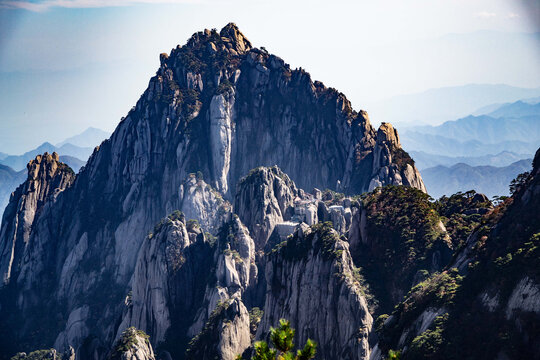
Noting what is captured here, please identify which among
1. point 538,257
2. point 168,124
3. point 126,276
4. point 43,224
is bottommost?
point 538,257

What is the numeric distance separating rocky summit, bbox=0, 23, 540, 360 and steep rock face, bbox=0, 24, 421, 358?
0.50 metres

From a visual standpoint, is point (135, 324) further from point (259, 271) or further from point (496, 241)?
point (496, 241)

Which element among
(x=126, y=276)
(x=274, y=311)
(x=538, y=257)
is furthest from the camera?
(x=126, y=276)

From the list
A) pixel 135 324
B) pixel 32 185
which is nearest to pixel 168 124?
pixel 32 185

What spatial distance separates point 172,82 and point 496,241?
150149mm

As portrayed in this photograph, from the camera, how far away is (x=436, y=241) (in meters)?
79.0

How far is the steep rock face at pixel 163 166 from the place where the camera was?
525ft

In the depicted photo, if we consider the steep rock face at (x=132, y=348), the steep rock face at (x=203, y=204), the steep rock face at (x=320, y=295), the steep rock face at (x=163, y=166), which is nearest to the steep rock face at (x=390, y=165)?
the steep rock face at (x=163, y=166)

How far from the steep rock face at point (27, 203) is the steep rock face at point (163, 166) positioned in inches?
61.6

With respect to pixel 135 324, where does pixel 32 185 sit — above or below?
above

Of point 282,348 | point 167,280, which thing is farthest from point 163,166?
point 282,348

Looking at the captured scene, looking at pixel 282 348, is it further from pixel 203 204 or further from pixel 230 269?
pixel 203 204

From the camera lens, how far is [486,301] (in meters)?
51.3

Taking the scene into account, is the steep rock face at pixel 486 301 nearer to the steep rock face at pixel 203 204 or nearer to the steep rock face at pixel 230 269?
the steep rock face at pixel 230 269
